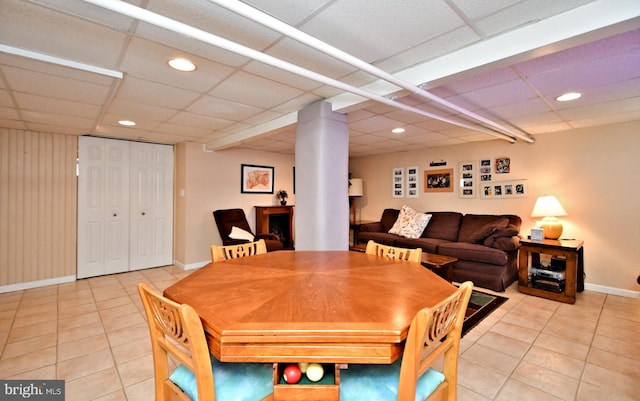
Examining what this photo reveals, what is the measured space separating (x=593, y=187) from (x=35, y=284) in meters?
7.57

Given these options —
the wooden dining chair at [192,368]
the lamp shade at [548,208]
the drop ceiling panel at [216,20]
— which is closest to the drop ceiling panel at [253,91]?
the drop ceiling panel at [216,20]

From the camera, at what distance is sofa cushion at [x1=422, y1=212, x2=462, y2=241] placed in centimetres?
484

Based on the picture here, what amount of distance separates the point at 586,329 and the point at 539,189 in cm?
216

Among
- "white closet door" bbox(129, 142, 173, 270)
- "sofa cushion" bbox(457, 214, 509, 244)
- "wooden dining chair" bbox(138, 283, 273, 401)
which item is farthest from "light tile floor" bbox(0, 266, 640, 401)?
"white closet door" bbox(129, 142, 173, 270)

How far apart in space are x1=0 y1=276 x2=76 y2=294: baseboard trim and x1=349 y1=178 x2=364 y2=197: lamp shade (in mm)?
4936

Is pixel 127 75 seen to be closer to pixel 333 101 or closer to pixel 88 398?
pixel 333 101

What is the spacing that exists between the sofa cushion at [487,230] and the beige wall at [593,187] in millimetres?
558

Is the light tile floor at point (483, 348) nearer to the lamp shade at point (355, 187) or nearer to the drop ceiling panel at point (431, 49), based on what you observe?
the drop ceiling panel at point (431, 49)

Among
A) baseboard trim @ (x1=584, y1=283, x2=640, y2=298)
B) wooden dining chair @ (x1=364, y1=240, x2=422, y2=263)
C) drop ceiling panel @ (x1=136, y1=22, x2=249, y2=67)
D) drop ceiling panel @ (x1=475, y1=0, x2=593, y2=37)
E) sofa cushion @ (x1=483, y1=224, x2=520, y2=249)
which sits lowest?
baseboard trim @ (x1=584, y1=283, x2=640, y2=298)

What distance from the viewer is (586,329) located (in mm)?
2703

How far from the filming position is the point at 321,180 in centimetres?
270

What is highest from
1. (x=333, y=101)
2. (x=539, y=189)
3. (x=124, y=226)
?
(x=333, y=101)

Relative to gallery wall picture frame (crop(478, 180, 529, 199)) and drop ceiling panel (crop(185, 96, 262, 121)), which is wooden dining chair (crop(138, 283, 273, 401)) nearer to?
drop ceiling panel (crop(185, 96, 262, 121))

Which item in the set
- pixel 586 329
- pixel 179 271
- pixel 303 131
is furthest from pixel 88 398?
pixel 586 329
